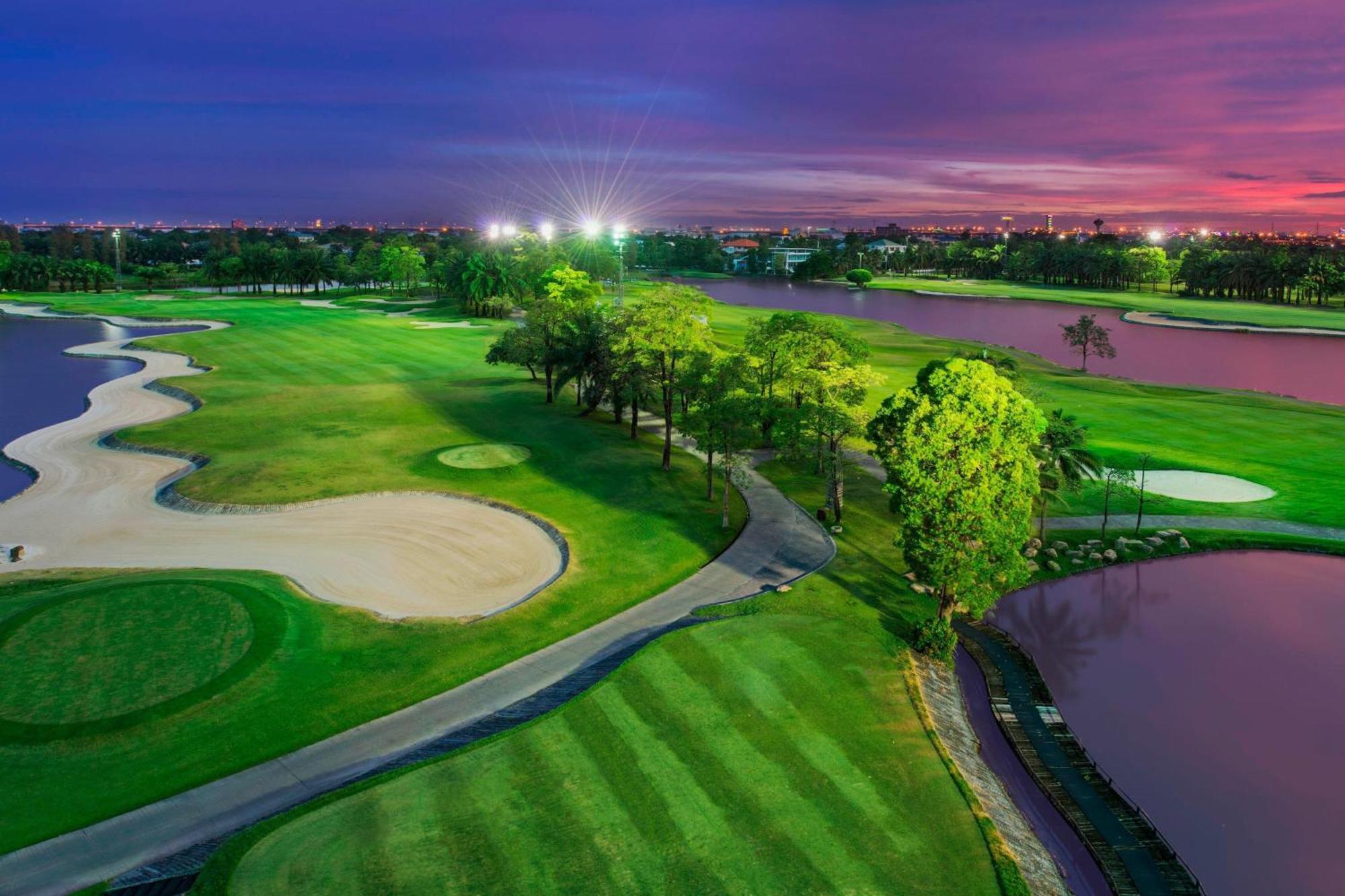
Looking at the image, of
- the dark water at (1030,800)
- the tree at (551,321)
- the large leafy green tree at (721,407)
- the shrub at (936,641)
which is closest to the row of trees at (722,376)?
the large leafy green tree at (721,407)

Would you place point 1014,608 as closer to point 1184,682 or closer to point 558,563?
point 1184,682

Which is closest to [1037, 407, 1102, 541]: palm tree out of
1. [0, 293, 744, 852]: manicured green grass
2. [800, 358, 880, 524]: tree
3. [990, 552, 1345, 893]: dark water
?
[990, 552, 1345, 893]: dark water

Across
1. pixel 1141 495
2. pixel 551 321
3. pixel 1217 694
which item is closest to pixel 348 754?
pixel 1217 694

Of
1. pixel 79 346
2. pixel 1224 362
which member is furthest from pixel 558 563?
pixel 1224 362

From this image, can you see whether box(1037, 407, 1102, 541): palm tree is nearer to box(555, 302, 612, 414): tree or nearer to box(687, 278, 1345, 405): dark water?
box(555, 302, 612, 414): tree

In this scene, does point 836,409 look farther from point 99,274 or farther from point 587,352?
point 99,274

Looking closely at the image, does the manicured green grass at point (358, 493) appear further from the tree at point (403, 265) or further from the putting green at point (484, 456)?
the tree at point (403, 265)
